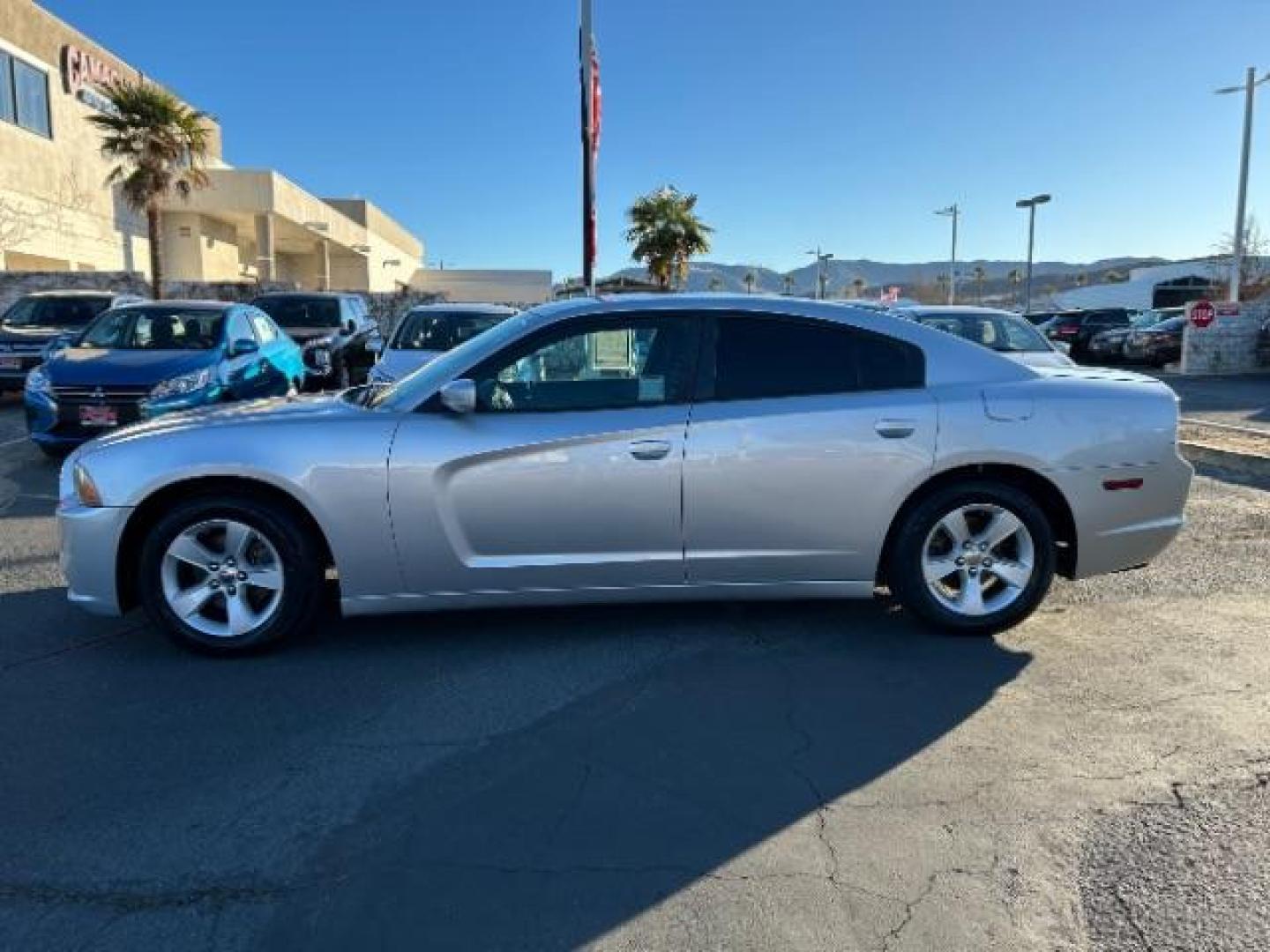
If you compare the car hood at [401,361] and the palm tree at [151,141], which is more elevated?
the palm tree at [151,141]

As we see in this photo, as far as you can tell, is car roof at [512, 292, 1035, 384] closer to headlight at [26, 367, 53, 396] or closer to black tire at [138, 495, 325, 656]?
black tire at [138, 495, 325, 656]

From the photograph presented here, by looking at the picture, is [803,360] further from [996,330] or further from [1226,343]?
[1226,343]

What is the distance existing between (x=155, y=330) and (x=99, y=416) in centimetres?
169

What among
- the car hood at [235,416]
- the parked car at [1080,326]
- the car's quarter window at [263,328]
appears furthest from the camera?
the parked car at [1080,326]

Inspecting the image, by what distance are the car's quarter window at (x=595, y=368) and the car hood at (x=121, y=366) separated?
18.0 ft

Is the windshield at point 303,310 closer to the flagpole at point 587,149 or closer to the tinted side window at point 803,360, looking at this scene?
Result: the flagpole at point 587,149

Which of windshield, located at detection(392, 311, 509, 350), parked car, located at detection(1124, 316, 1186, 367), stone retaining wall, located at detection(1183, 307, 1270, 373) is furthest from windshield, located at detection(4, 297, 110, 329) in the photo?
parked car, located at detection(1124, 316, 1186, 367)

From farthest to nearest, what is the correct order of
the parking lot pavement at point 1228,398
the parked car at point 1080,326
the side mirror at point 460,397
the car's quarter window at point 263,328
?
the parked car at point 1080,326 < the parking lot pavement at point 1228,398 < the car's quarter window at point 263,328 < the side mirror at point 460,397

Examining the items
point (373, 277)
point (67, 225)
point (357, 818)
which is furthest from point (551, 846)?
point (373, 277)

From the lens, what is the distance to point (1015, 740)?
356 centimetres

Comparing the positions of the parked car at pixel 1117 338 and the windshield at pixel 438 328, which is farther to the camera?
the parked car at pixel 1117 338

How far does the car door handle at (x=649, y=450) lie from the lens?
4254 millimetres

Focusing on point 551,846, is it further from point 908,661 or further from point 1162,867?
point 908,661

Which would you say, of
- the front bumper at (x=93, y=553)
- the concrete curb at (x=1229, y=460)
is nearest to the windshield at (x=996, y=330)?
the concrete curb at (x=1229, y=460)
